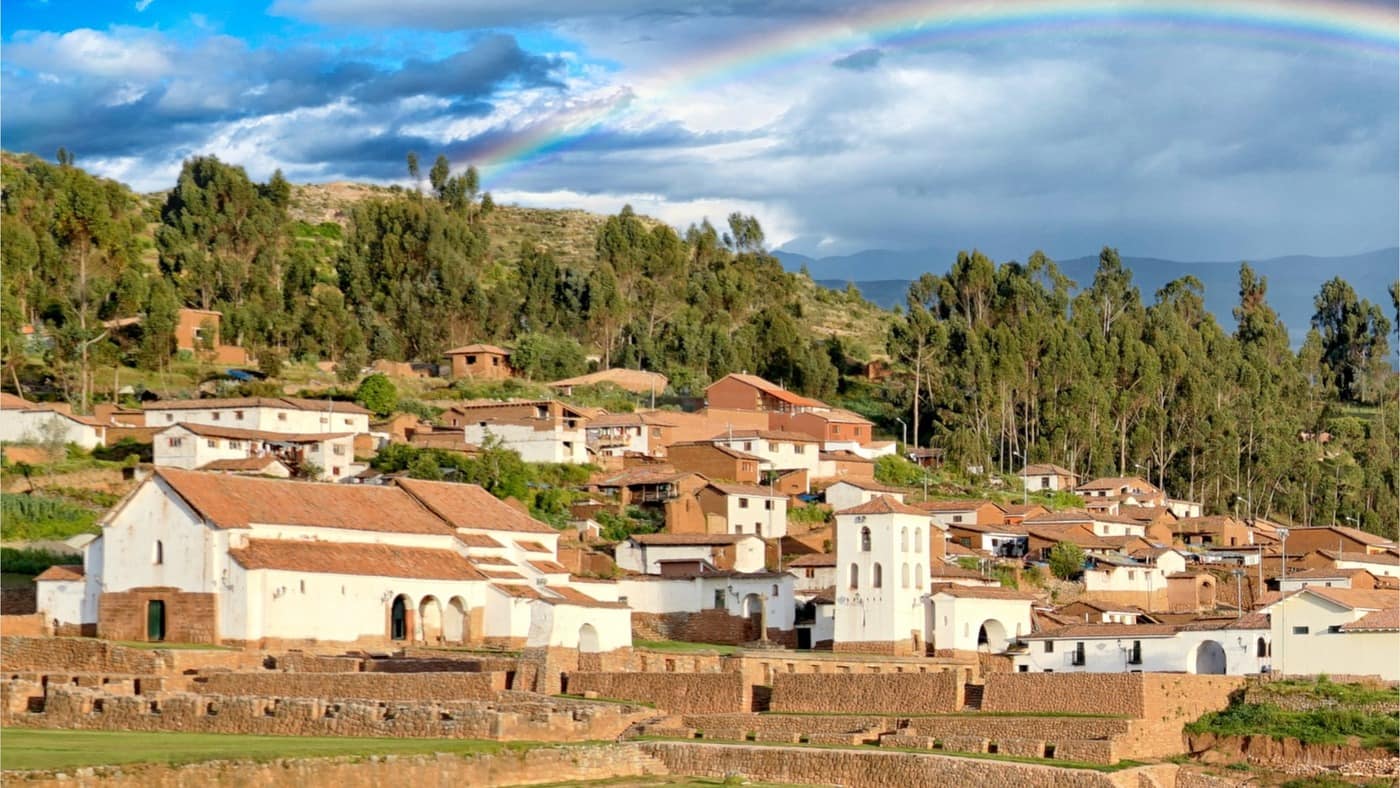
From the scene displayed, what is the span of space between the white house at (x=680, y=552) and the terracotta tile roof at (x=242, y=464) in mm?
11943

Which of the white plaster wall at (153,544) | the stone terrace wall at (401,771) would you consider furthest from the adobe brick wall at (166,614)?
the stone terrace wall at (401,771)

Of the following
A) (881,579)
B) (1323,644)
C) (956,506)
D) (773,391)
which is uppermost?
(773,391)

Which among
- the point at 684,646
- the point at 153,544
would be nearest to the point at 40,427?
the point at 153,544

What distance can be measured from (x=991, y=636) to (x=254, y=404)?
28443 millimetres

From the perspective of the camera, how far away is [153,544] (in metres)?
48.9

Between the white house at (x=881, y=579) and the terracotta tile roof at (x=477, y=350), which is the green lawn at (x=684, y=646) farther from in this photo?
the terracotta tile roof at (x=477, y=350)

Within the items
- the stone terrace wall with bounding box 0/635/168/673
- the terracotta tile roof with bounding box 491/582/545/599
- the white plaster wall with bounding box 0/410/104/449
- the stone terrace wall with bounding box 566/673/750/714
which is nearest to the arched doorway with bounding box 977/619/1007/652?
the terracotta tile roof with bounding box 491/582/545/599

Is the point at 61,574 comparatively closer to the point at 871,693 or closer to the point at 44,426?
the point at 871,693

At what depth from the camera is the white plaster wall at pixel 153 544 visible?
48.1 meters

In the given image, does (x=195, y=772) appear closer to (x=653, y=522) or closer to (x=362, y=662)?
(x=362, y=662)

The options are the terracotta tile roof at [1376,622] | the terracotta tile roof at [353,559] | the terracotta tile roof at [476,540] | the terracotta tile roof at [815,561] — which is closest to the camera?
the terracotta tile roof at [353,559]

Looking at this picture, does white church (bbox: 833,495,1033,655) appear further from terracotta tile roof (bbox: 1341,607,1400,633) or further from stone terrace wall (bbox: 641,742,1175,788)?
stone terrace wall (bbox: 641,742,1175,788)

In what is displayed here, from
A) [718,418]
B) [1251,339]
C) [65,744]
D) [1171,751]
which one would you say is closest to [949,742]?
[1171,751]

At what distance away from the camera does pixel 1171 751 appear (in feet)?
150
